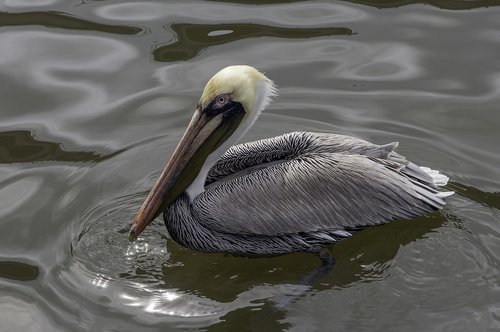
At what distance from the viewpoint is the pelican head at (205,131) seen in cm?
498

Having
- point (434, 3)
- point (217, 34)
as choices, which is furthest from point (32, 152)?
point (434, 3)

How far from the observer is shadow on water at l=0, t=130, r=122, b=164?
19.8 ft

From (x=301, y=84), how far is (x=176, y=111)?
957 mm

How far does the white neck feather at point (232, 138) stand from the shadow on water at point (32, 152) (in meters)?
1.05

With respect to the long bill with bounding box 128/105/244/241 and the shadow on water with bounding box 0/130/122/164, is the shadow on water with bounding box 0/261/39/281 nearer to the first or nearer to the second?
the long bill with bounding box 128/105/244/241

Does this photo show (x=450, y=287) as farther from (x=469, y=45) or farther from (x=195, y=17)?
(x=195, y=17)

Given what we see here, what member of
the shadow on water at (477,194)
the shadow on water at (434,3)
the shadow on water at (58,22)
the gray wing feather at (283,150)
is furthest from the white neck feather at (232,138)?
the shadow on water at (434,3)

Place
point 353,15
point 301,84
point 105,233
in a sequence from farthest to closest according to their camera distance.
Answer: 1. point 353,15
2. point 301,84
3. point 105,233

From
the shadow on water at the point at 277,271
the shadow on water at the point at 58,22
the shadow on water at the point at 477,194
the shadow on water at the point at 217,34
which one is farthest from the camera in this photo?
the shadow on water at the point at 58,22

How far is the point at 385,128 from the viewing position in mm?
6211

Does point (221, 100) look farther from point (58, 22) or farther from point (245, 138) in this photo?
point (58, 22)

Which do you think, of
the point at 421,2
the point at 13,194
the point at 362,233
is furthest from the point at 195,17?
the point at 362,233

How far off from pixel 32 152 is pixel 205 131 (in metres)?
1.65

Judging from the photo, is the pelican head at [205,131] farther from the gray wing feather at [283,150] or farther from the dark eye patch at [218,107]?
the gray wing feather at [283,150]
